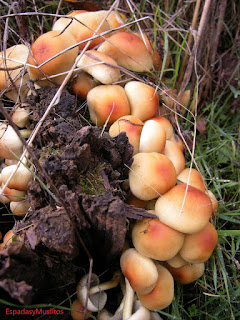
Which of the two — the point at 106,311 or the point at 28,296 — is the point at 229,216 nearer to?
the point at 106,311

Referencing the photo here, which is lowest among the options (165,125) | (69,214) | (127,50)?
(165,125)

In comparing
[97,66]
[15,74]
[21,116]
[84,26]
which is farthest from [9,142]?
[84,26]

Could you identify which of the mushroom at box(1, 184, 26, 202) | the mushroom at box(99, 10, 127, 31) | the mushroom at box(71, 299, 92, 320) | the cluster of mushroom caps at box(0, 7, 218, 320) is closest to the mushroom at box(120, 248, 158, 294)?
the cluster of mushroom caps at box(0, 7, 218, 320)

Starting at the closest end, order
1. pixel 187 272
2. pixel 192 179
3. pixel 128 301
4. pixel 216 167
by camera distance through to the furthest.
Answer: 1. pixel 128 301
2. pixel 187 272
3. pixel 192 179
4. pixel 216 167

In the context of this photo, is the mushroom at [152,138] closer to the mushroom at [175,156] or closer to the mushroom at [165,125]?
the mushroom at [175,156]

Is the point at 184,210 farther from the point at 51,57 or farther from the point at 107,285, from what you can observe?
the point at 51,57

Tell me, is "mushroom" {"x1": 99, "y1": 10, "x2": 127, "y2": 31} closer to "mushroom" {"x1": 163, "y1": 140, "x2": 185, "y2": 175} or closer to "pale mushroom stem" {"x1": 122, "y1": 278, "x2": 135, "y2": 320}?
"mushroom" {"x1": 163, "y1": 140, "x2": 185, "y2": 175}
